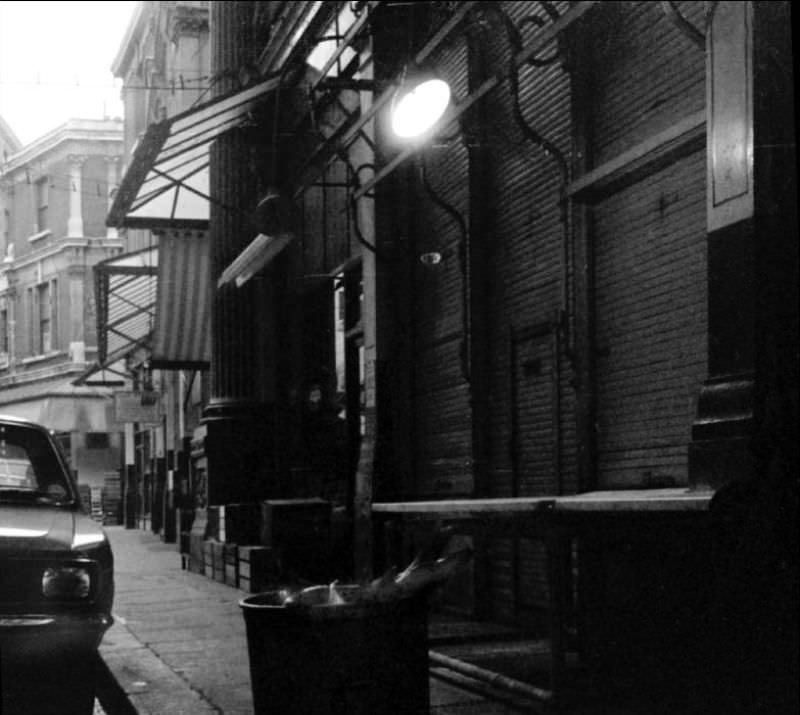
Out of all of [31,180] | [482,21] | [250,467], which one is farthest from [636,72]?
[250,467]

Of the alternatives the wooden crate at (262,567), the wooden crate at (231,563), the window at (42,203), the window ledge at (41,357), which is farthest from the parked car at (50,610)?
the wooden crate at (231,563)

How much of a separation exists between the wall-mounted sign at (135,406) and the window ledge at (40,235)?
1141 cm

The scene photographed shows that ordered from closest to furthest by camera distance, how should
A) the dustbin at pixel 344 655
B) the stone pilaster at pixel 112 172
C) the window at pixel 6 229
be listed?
the dustbin at pixel 344 655, the window at pixel 6 229, the stone pilaster at pixel 112 172

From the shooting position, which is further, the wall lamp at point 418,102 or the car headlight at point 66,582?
the wall lamp at point 418,102

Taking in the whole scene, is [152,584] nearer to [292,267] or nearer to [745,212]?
[292,267]

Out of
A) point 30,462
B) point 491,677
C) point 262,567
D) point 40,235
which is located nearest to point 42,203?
point 40,235

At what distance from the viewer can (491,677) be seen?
Result: 21.0 ft

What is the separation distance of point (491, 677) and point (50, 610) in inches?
89.7

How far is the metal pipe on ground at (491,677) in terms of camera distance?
591 centimetres

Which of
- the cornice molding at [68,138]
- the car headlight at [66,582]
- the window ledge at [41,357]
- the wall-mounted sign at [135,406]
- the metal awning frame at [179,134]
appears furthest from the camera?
the wall-mounted sign at [135,406]

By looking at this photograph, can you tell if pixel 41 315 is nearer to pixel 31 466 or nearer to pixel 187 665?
pixel 31 466

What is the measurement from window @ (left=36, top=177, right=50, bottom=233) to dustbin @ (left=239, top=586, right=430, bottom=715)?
4.82m

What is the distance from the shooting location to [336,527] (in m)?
12.8

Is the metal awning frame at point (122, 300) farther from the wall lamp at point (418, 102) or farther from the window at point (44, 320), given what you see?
the wall lamp at point (418, 102)
